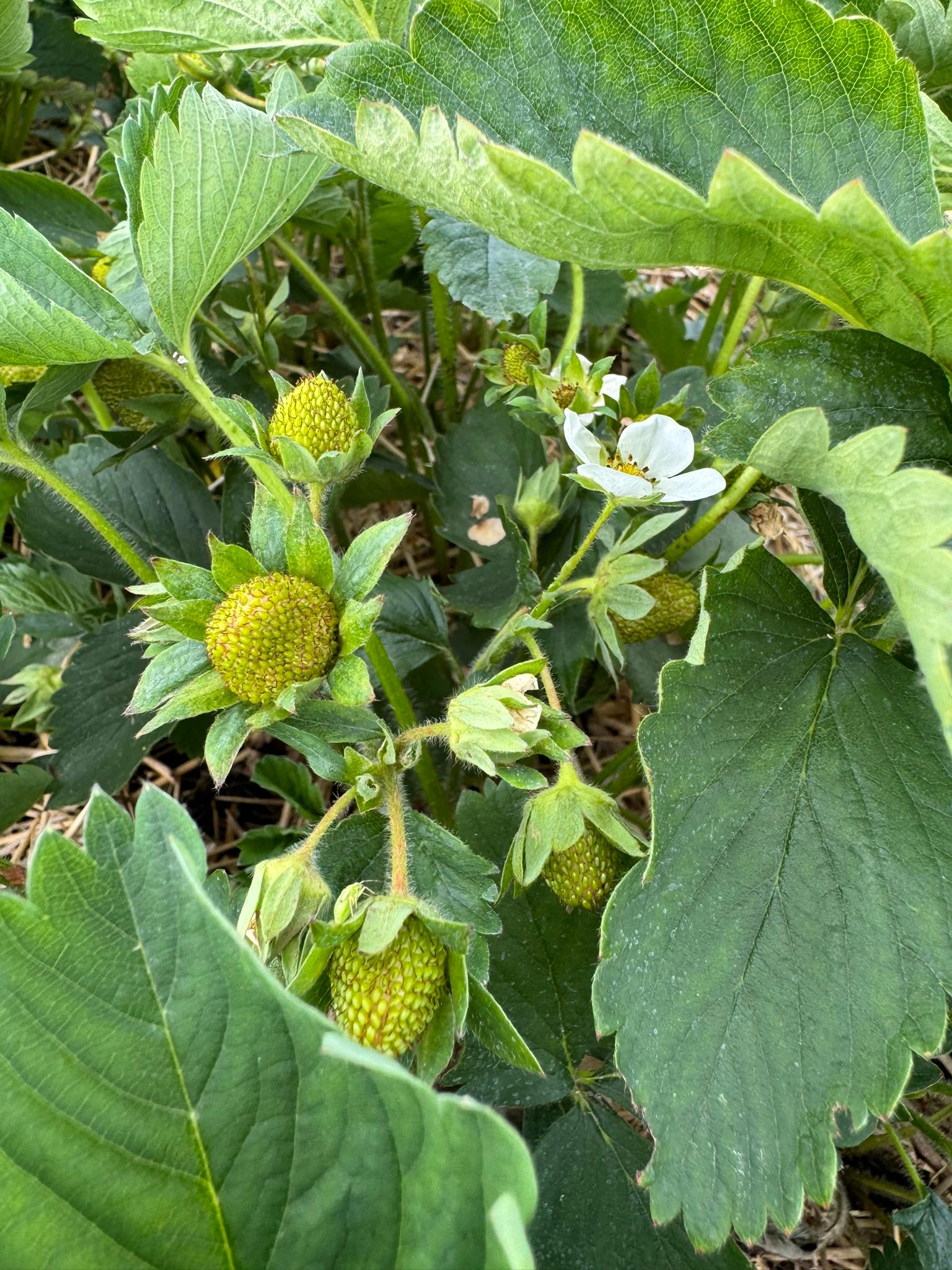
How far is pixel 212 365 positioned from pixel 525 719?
787 millimetres

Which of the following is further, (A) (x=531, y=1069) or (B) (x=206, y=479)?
(B) (x=206, y=479)

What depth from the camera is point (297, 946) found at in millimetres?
674

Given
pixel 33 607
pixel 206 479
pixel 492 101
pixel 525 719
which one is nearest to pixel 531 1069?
pixel 525 719

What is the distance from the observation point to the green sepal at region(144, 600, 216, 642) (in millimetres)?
677

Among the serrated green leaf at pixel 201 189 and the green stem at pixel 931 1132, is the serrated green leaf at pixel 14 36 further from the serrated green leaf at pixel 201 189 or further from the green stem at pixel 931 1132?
the green stem at pixel 931 1132

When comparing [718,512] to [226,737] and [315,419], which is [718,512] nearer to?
[315,419]

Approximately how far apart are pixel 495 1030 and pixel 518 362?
2.21 feet

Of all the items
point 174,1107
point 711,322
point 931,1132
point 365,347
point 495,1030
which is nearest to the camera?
point 174,1107

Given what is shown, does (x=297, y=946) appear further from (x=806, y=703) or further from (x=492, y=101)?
(x=492, y=101)

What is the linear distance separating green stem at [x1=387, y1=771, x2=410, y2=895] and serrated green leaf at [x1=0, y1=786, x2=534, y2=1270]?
155 millimetres

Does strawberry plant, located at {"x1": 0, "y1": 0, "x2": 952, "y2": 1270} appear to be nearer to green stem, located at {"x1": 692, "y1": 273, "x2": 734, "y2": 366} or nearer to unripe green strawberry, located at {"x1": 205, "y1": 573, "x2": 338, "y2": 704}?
unripe green strawberry, located at {"x1": 205, "y1": 573, "x2": 338, "y2": 704}

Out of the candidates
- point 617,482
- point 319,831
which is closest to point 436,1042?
point 319,831

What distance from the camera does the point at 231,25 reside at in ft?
2.84

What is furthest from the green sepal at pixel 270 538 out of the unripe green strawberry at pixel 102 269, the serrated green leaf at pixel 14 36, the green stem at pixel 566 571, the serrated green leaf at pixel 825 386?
the serrated green leaf at pixel 14 36
